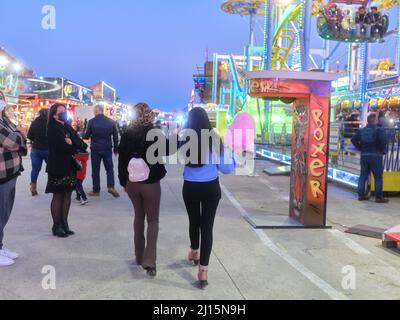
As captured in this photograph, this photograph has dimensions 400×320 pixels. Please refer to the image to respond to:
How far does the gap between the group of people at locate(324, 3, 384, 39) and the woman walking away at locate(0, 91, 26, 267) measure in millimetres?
16854

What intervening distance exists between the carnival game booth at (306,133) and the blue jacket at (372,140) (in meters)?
2.73

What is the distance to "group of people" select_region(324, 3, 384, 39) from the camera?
19250 mm

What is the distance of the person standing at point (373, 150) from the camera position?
9.38 meters

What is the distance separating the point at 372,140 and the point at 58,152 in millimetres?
6310

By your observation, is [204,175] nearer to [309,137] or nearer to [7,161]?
[7,161]

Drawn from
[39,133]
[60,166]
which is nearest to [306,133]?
[60,166]

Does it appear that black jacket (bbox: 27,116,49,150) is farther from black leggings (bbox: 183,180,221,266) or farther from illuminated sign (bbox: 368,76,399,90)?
illuminated sign (bbox: 368,76,399,90)

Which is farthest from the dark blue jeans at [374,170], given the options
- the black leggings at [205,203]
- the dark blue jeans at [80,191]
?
the black leggings at [205,203]


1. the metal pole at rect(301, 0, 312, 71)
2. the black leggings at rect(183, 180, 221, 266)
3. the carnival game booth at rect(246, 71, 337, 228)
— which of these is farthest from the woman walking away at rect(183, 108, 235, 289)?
the metal pole at rect(301, 0, 312, 71)

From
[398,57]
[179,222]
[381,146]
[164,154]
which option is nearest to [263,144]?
[398,57]

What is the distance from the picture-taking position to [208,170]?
460 cm

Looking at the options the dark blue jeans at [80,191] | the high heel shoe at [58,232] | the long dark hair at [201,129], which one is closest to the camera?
the long dark hair at [201,129]
